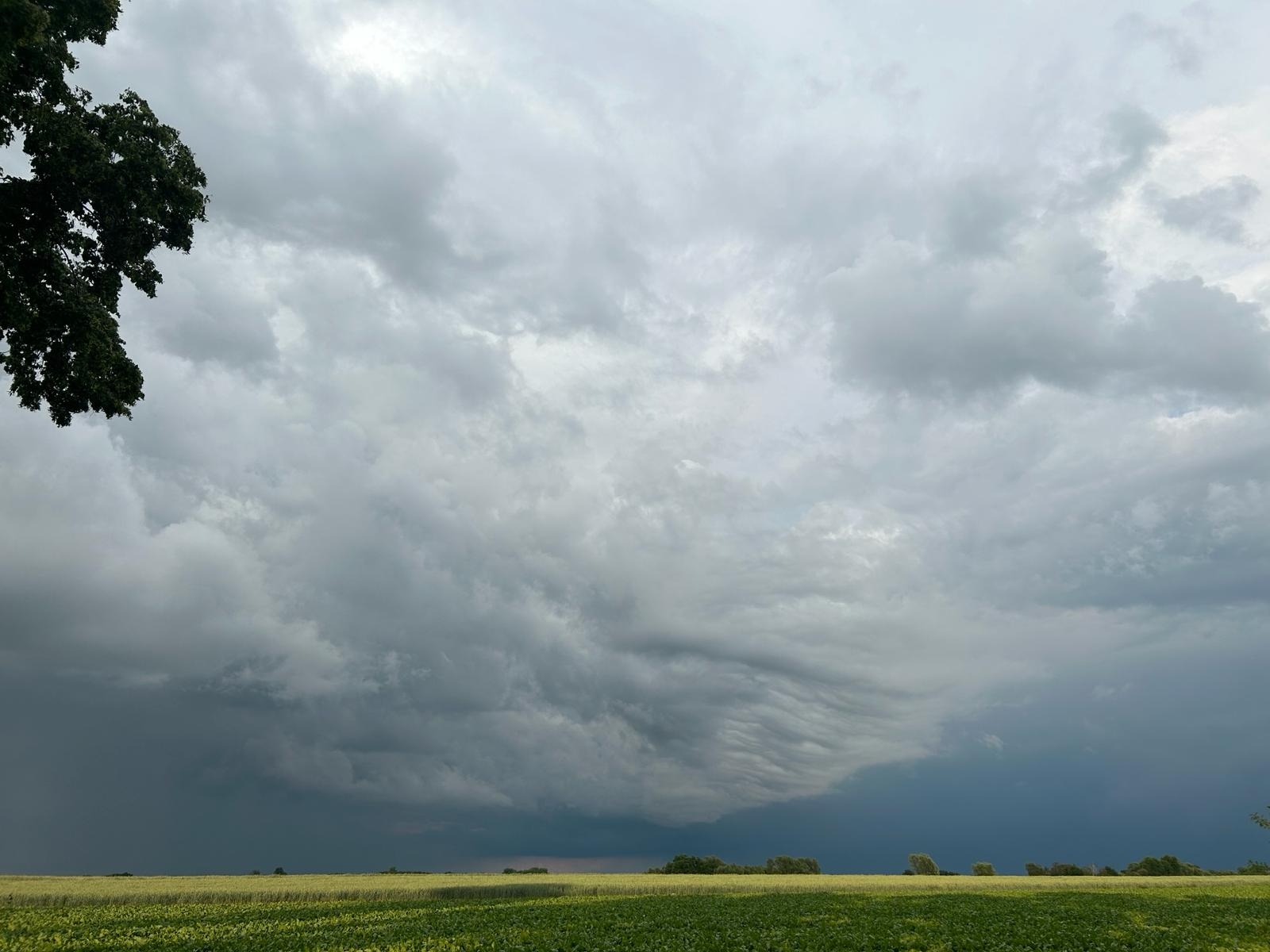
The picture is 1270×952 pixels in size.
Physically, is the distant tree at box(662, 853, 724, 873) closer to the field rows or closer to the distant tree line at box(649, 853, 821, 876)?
the distant tree line at box(649, 853, 821, 876)

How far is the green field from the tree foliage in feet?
79.8

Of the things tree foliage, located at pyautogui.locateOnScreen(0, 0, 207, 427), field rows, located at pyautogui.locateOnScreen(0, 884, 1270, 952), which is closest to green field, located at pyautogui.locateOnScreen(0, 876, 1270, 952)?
field rows, located at pyautogui.locateOnScreen(0, 884, 1270, 952)

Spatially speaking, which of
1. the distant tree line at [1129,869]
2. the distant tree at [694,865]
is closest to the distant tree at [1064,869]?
the distant tree line at [1129,869]

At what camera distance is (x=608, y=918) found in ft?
136

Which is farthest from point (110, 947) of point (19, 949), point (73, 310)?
point (73, 310)

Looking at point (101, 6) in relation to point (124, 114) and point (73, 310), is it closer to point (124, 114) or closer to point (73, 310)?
point (124, 114)

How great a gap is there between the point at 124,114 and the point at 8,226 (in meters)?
6.15

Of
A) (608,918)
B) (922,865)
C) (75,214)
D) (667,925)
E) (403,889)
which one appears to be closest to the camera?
(75,214)

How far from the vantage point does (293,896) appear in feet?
190

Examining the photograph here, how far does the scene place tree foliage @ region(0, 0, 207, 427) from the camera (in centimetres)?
2553

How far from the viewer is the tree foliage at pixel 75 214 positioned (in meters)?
25.5

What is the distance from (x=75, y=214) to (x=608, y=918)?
43.9m

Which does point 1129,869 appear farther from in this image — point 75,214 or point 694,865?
point 75,214

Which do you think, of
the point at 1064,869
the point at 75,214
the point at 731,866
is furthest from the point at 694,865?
the point at 75,214
